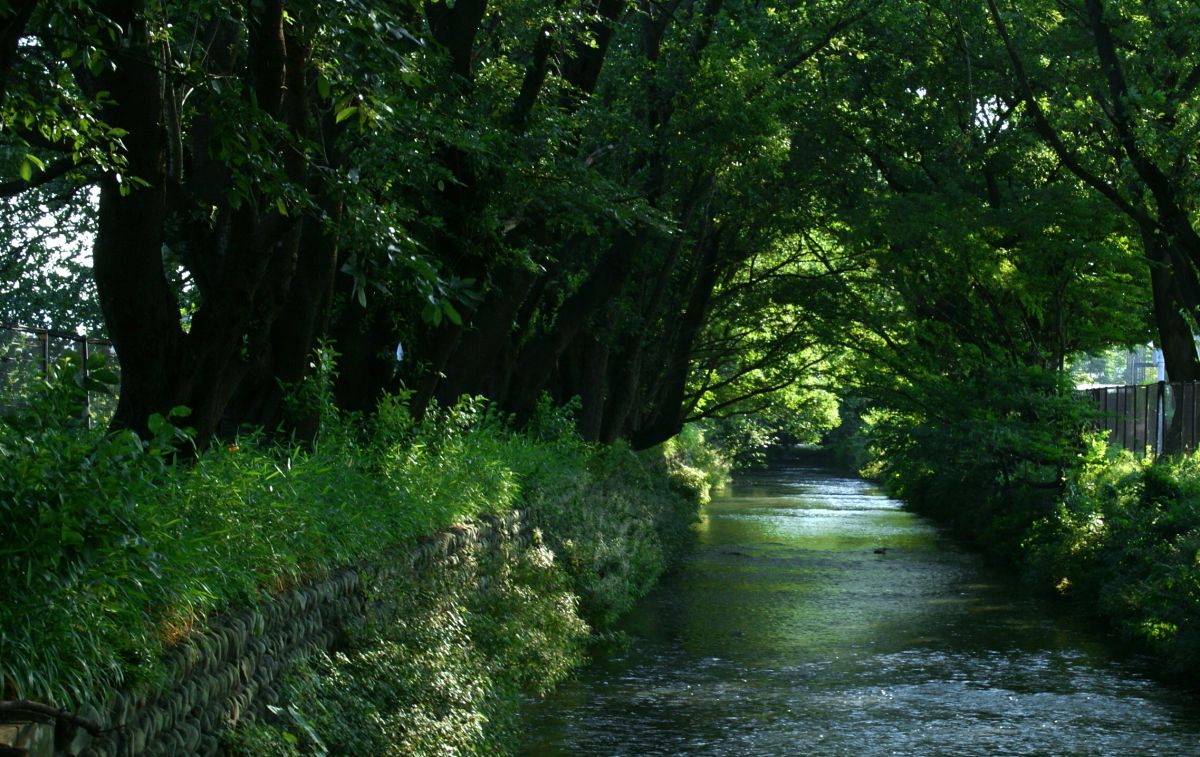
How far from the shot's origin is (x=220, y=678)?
20.6 feet

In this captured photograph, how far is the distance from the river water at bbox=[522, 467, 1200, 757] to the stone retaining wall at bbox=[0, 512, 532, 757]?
8.77 ft

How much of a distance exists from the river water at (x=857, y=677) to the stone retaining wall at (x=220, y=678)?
267 centimetres

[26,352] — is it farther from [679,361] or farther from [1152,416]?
[1152,416]

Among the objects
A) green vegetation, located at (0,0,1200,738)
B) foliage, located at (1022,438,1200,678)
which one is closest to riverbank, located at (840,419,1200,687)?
foliage, located at (1022,438,1200,678)

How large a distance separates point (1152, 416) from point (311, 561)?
69.4 feet

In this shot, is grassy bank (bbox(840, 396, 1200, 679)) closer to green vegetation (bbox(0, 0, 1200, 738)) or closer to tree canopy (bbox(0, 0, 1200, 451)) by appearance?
green vegetation (bbox(0, 0, 1200, 738))

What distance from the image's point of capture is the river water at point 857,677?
37.2 ft

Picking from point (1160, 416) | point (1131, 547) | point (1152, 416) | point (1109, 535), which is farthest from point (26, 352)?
point (1152, 416)

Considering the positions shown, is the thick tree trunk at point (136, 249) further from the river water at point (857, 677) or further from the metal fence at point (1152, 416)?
the metal fence at point (1152, 416)

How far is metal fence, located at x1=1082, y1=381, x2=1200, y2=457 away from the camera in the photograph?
2255 cm

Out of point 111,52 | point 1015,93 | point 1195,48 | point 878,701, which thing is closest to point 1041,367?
point 1015,93

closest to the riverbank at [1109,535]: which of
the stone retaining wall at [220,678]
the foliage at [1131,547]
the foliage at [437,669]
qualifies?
the foliage at [1131,547]

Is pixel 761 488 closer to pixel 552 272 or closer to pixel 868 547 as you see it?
pixel 868 547

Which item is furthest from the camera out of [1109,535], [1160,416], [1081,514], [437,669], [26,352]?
[1160,416]
